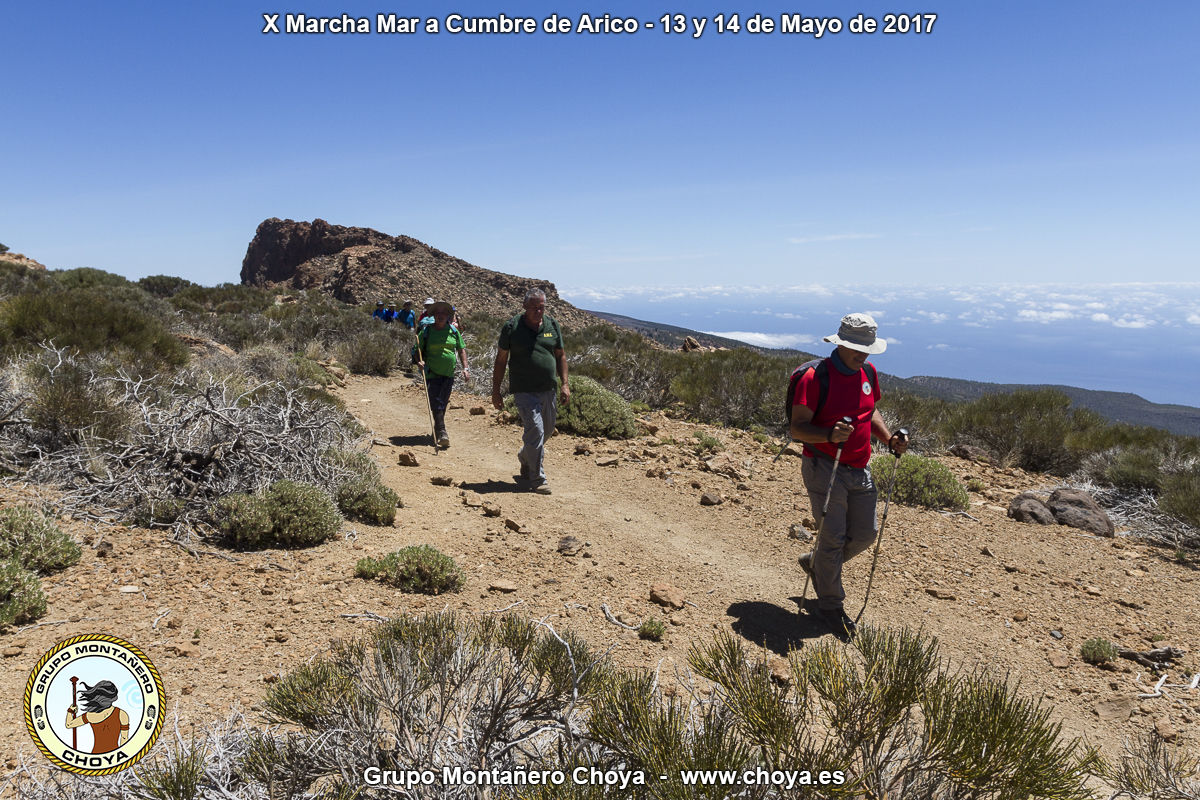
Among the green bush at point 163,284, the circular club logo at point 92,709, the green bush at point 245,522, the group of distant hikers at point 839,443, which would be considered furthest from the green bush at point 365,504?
the green bush at point 163,284

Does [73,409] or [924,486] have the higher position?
[73,409]

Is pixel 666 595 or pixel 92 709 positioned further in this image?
pixel 666 595

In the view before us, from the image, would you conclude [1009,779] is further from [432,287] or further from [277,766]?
[432,287]

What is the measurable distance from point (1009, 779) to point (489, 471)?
6.47 m

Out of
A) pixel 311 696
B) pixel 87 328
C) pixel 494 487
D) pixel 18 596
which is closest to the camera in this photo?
pixel 311 696

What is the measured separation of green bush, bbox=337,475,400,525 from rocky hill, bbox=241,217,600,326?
115ft

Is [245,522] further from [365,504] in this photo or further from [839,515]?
[839,515]

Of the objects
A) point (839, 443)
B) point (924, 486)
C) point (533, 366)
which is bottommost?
point (924, 486)

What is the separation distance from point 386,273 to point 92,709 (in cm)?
4691

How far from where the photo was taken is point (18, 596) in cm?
334

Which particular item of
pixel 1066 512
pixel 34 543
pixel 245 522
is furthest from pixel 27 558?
pixel 1066 512

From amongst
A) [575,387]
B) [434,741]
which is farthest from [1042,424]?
[434,741]

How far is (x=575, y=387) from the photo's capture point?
33.2 feet

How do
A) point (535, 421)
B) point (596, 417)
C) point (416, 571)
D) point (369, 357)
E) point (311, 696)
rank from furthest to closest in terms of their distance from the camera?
point (369, 357), point (596, 417), point (535, 421), point (416, 571), point (311, 696)
